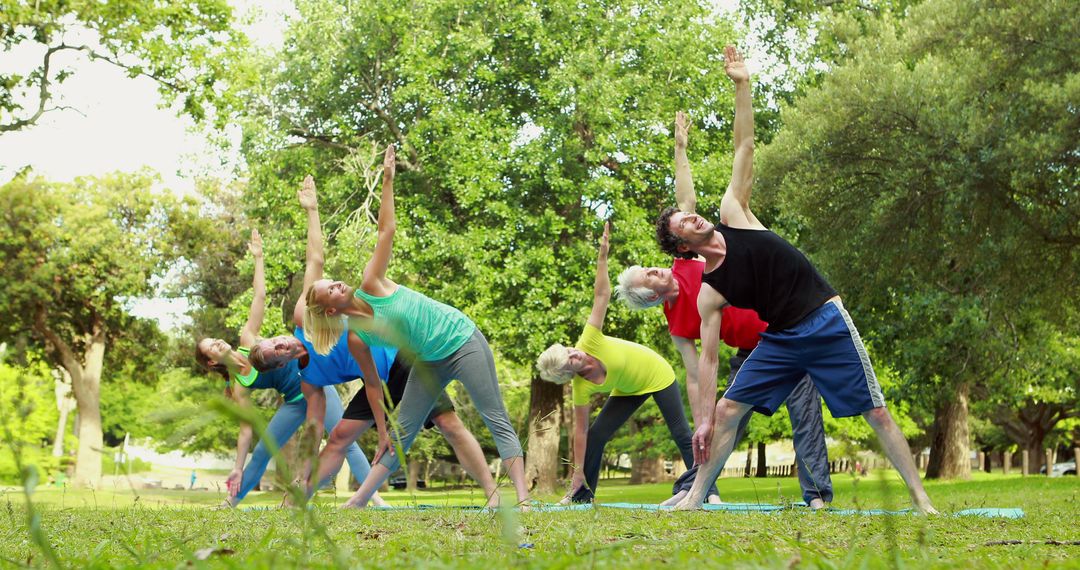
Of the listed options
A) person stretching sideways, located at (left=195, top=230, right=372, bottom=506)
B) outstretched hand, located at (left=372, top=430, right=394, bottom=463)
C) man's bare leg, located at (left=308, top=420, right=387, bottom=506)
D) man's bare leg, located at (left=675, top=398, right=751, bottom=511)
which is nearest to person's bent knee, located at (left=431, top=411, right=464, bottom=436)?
outstretched hand, located at (left=372, top=430, right=394, bottom=463)

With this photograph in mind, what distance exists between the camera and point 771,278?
6441 millimetres

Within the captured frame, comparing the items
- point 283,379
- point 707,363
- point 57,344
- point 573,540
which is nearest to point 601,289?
point 707,363

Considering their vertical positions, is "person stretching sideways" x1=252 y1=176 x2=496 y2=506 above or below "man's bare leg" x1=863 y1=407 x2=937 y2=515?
above

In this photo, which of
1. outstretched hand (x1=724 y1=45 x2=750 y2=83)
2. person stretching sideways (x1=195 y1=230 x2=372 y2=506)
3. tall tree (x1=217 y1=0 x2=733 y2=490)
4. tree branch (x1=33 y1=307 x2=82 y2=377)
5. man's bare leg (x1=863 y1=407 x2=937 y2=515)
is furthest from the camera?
tree branch (x1=33 y1=307 x2=82 y2=377)

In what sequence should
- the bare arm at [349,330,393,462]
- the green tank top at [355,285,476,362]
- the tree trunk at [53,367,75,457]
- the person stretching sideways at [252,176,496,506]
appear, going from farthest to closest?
the tree trunk at [53,367,75,457] → the person stretching sideways at [252,176,496,506] → the bare arm at [349,330,393,462] → the green tank top at [355,285,476,362]

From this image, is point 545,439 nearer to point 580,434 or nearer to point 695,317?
point 580,434

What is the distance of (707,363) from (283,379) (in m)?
4.00

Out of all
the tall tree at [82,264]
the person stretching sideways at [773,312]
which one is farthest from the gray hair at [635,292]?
the tall tree at [82,264]

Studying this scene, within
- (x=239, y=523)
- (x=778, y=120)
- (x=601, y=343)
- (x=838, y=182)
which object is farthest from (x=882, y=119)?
(x=239, y=523)

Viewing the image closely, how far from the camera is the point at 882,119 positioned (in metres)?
16.7

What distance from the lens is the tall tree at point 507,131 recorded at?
875 inches

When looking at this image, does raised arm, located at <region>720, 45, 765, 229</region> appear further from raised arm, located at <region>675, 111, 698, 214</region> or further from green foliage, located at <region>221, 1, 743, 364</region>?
green foliage, located at <region>221, 1, 743, 364</region>

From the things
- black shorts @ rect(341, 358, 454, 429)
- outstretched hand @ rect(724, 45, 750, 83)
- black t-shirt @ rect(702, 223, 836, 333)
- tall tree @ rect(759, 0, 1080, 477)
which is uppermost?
tall tree @ rect(759, 0, 1080, 477)

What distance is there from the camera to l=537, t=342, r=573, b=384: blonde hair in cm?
878
